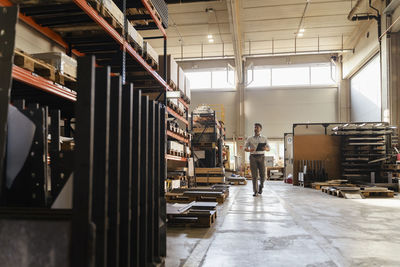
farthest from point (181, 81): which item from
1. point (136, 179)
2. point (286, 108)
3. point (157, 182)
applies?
point (286, 108)

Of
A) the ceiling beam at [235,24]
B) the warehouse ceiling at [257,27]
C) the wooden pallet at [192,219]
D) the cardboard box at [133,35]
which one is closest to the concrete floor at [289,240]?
the wooden pallet at [192,219]

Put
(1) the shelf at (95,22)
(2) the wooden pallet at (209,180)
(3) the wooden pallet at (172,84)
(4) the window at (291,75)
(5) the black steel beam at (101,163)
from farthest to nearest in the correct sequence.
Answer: (4) the window at (291,75) < (2) the wooden pallet at (209,180) < (3) the wooden pallet at (172,84) < (1) the shelf at (95,22) < (5) the black steel beam at (101,163)

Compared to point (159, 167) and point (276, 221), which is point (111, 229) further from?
point (276, 221)

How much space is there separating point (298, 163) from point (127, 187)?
12740 mm

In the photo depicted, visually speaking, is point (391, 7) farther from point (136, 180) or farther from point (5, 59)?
point (5, 59)

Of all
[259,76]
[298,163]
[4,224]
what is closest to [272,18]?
[259,76]

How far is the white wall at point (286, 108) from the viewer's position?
19.8 m

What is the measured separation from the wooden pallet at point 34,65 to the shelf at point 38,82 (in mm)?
57

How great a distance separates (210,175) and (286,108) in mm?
9865

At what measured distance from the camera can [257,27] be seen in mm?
16484

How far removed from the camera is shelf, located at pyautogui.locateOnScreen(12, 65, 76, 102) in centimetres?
336

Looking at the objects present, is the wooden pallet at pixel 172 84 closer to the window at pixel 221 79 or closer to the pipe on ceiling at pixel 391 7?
the pipe on ceiling at pixel 391 7

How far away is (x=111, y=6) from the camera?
529 cm

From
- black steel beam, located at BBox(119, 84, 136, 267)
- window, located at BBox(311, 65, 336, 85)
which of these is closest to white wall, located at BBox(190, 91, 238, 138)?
window, located at BBox(311, 65, 336, 85)
